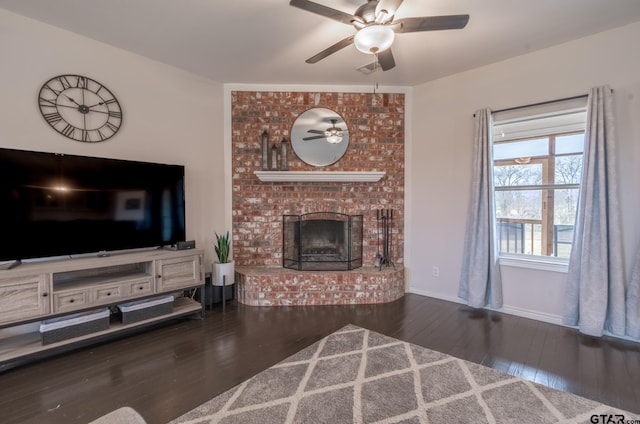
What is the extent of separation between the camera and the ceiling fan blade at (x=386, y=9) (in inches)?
72.1

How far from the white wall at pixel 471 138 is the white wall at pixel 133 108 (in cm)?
265

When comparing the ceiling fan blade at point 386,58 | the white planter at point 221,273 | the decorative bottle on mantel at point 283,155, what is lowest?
the white planter at point 221,273

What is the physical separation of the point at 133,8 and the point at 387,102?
113 inches

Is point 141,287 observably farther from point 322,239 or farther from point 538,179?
point 538,179

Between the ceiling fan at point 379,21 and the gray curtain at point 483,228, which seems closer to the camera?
the ceiling fan at point 379,21

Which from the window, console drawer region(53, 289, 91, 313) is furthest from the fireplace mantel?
console drawer region(53, 289, 91, 313)

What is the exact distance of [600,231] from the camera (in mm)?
2617

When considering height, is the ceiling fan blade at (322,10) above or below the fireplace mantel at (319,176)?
above

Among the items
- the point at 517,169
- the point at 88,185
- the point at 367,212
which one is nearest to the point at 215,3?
the point at 88,185

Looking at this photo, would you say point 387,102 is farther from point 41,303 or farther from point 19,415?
point 19,415

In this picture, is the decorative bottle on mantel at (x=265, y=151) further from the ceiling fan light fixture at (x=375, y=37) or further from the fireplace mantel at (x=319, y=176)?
the ceiling fan light fixture at (x=375, y=37)

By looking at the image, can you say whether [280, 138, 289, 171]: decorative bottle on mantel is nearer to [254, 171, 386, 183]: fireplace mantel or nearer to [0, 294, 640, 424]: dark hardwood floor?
[254, 171, 386, 183]: fireplace mantel

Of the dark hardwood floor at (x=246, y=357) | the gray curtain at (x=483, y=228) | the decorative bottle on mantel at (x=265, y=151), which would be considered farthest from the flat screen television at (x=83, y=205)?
the gray curtain at (x=483, y=228)

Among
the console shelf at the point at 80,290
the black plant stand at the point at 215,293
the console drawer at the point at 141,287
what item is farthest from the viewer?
the black plant stand at the point at 215,293
